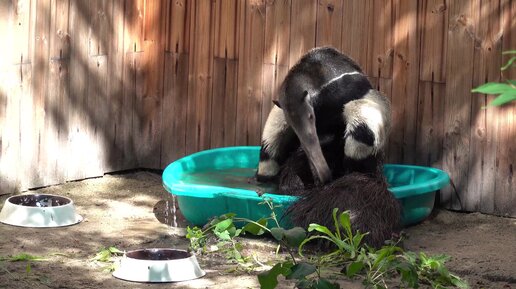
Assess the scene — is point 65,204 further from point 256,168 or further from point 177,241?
point 256,168

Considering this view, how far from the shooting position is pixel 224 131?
7.85 metres

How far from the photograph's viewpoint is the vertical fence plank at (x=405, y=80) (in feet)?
22.7

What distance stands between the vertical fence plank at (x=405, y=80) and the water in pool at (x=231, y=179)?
1146 millimetres

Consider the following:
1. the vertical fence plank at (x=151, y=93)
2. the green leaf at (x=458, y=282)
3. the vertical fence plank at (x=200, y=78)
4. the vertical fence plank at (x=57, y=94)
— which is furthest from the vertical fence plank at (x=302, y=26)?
the green leaf at (x=458, y=282)

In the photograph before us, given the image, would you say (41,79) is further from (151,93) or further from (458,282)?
(458,282)

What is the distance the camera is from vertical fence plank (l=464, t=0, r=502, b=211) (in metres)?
6.57

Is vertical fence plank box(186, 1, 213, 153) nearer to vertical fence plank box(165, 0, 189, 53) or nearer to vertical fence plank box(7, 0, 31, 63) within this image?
vertical fence plank box(165, 0, 189, 53)

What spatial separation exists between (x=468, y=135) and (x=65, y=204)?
10.0ft

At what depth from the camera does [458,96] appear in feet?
22.2

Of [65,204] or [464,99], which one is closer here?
[65,204]

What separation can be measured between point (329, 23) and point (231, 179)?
1.51 metres

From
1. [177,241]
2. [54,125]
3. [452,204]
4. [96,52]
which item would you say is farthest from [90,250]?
[452,204]

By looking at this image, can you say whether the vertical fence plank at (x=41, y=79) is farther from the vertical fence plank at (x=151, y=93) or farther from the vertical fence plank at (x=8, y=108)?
the vertical fence plank at (x=151, y=93)

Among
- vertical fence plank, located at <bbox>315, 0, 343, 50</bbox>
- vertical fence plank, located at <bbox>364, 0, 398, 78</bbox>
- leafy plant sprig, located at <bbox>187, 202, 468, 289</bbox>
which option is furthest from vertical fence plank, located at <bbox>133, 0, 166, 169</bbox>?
leafy plant sprig, located at <bbox>187, 202, 468, 289</bbox>
